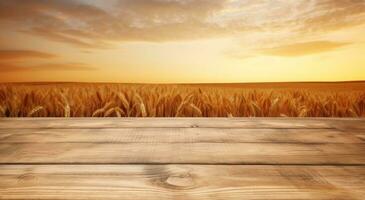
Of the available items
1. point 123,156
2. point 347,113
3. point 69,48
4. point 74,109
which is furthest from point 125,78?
point 123,156

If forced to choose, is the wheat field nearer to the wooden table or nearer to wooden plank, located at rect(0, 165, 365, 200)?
the wooden table

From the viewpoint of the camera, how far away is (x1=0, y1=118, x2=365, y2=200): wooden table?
0.53 metres

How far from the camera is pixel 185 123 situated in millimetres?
1149

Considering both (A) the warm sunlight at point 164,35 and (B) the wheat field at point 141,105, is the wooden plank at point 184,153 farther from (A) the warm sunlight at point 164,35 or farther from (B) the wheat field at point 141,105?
(A) the warm sunlight at point 164,35

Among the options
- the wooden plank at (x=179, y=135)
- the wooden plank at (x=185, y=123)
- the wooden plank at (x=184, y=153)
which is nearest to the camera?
the wooden plank at (x=184, y=153)

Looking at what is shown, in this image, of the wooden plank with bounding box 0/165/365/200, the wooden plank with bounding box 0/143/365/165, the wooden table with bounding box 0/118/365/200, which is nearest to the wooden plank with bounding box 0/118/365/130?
the wooden table with bounding box 0/118/365/200

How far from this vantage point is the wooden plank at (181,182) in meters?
0.51

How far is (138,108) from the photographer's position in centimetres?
153

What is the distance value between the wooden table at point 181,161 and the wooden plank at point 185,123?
0.04 ft

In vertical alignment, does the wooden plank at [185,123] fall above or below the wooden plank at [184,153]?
above

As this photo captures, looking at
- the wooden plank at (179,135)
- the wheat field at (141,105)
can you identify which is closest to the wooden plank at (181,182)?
the wooden plank at (179,135)

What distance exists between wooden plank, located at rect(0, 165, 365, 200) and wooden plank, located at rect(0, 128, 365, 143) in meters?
0.23

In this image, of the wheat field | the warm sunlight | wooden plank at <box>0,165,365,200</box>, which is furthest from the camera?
the warm sunlight

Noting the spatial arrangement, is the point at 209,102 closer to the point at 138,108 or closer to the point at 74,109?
the point at 138,108
